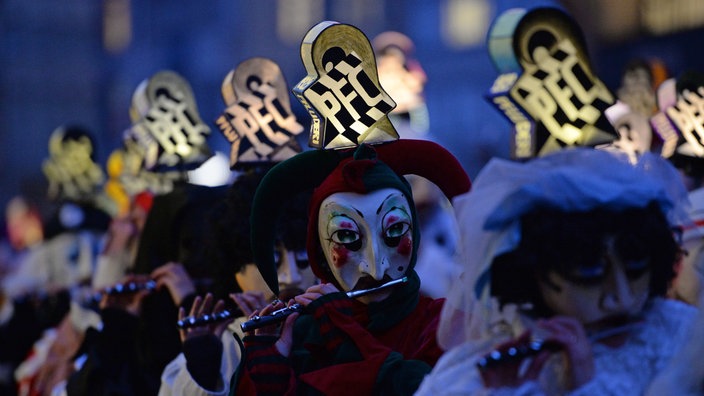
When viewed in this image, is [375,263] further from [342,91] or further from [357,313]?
[342,91]

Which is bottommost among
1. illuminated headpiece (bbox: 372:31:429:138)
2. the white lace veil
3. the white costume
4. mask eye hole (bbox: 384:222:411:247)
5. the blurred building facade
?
the blurred building facade

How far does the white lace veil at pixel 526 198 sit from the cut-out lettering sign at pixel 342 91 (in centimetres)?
136

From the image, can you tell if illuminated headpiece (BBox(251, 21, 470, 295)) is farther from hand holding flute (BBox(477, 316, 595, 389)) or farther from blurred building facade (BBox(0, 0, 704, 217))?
blurred building facade (BBox(0, 0, 704, 217))

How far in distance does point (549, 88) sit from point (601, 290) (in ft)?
4.30

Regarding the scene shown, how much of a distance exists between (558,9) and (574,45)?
13cm

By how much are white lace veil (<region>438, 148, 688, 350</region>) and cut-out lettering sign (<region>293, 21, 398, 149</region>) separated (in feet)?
4.47

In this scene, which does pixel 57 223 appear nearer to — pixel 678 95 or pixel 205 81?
pixel 678 95

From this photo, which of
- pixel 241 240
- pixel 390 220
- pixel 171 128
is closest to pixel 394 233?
pixel 390 220

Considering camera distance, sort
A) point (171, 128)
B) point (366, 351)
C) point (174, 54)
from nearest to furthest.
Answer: point (366, 351) → point (171, 128) → point (174, 54)

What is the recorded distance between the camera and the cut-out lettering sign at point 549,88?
435cm

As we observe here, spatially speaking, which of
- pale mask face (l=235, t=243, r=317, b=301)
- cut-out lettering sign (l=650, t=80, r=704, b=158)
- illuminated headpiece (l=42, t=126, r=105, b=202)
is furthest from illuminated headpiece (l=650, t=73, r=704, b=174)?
illuminated headpiece (l=42, t=126, r=105, b=202)

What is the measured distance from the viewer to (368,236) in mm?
4375

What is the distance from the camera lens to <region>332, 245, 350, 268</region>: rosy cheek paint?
4406 mm

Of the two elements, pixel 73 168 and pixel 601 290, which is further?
pixel 73 168
